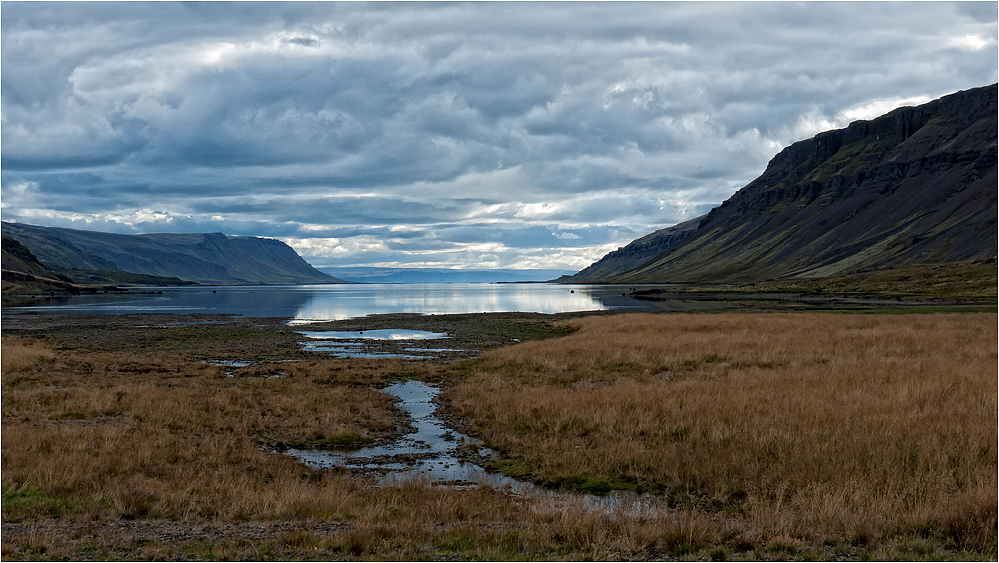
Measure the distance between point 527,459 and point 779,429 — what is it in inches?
255

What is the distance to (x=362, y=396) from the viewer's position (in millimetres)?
25594

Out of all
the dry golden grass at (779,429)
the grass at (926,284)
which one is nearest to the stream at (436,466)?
the dry golden grass at (779,429)

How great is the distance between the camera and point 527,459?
53.7 ft

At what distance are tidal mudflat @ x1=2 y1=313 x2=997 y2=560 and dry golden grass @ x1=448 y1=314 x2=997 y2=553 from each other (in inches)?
3.1

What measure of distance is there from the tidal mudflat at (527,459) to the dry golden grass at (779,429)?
0.26 feet

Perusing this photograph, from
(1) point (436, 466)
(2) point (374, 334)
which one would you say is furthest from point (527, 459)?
(2) point (374, 334)

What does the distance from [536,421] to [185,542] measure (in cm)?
1167

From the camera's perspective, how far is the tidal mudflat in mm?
9867

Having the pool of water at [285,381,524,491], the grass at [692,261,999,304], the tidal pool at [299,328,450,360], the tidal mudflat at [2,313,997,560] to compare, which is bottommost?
the pool of water at [285,381,524,491]

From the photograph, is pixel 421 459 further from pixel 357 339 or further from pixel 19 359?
pixel 357 339

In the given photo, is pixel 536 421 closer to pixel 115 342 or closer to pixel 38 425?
pixel 38 425

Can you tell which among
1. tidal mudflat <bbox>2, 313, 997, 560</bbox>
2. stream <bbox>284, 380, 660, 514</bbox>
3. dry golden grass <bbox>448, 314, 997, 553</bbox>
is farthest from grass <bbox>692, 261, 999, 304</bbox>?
stream <bbox>284, 380, 660, 514</bbox>

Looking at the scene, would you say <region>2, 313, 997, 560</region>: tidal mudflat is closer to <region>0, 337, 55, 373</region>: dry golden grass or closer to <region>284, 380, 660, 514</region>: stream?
Result: <region>284, 380, 660, 514</region>: stream

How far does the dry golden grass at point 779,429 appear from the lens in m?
11.1
